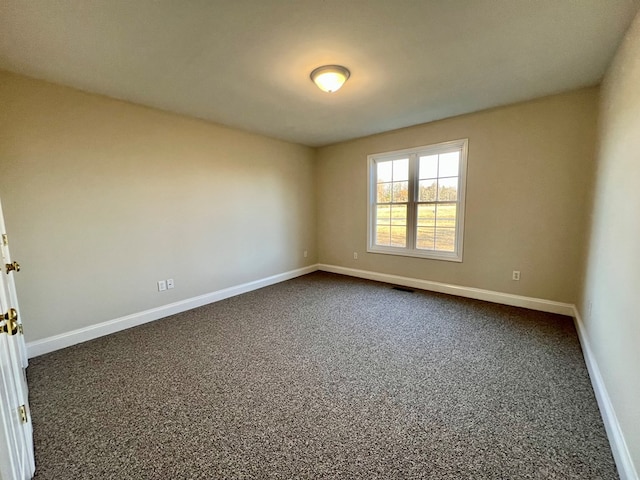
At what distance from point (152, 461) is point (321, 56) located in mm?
2769

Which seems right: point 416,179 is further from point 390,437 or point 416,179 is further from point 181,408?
point 181,408

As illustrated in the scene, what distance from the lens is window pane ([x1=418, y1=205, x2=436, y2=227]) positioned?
403cm

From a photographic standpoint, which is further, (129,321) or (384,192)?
(384,192)

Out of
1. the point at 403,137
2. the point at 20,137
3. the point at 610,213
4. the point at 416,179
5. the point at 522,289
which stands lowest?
the point at 522,289

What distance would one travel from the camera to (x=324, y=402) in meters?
1.80

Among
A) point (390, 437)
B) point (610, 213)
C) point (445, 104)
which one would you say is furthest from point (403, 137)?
point (390, 437)

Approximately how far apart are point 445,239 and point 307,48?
119 inches

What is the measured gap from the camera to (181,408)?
5.81 ft

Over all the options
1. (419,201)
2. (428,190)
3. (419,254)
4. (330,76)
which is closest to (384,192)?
(419,201)

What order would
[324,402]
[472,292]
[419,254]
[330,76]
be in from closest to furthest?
[324,402], [330,76], [472,292], [419,254]

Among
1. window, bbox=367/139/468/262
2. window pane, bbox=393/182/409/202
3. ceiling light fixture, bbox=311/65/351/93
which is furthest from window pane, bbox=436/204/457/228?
ceiling light fixture, bbox=311/65/351/93

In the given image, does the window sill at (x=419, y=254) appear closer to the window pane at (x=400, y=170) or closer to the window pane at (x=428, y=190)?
the window pane at (x=428, y=190)

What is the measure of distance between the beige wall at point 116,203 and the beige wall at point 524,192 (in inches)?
102

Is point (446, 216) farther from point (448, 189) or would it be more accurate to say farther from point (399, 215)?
point (399, 215)
